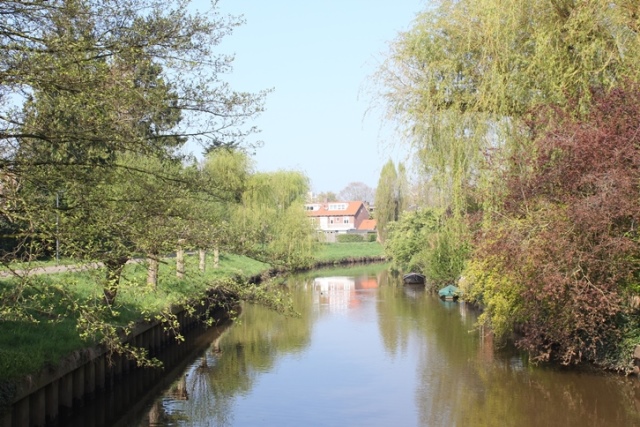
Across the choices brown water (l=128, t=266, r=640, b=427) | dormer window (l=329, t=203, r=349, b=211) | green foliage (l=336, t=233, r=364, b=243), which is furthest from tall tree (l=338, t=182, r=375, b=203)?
brown water (l=128, t=266, r=640, b=427)

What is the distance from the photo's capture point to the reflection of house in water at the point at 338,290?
113 feet

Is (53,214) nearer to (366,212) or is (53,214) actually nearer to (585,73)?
(585,73)

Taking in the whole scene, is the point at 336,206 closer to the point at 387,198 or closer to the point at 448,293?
the point at 387,198

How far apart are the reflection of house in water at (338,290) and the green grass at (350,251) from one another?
545 inches

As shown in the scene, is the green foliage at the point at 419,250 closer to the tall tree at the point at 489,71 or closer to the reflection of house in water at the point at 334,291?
the reflection of house in water at the point at 334,291

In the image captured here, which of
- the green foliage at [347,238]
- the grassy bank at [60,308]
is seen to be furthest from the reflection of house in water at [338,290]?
the green foliage at [347,238]

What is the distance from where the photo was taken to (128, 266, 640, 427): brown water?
14.4 metres

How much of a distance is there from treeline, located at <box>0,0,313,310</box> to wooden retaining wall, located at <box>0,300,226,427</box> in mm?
1395

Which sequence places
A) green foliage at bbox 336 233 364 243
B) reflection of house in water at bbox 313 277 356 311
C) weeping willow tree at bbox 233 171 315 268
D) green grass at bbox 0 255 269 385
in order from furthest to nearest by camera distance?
green foliage at bbox 336 233 364 243, weeping willow tree at bbox 233 171 315 268, reflection of house in water at bbox 313 277 356 311, green grass at bbox 0 255 269 385

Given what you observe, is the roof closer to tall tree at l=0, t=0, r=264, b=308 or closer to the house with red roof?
the house with red roof

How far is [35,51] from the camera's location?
8.26m

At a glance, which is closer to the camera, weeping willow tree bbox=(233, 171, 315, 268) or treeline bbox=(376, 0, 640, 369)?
treeline bbox=(376, 0, 640, 369)

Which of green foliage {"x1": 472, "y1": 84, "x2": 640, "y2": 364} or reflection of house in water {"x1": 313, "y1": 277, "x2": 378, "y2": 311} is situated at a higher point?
green foliage {"x1": 472, "y1": 84, "x2": 640, "y2": 364}

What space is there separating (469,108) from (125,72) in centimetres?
960
